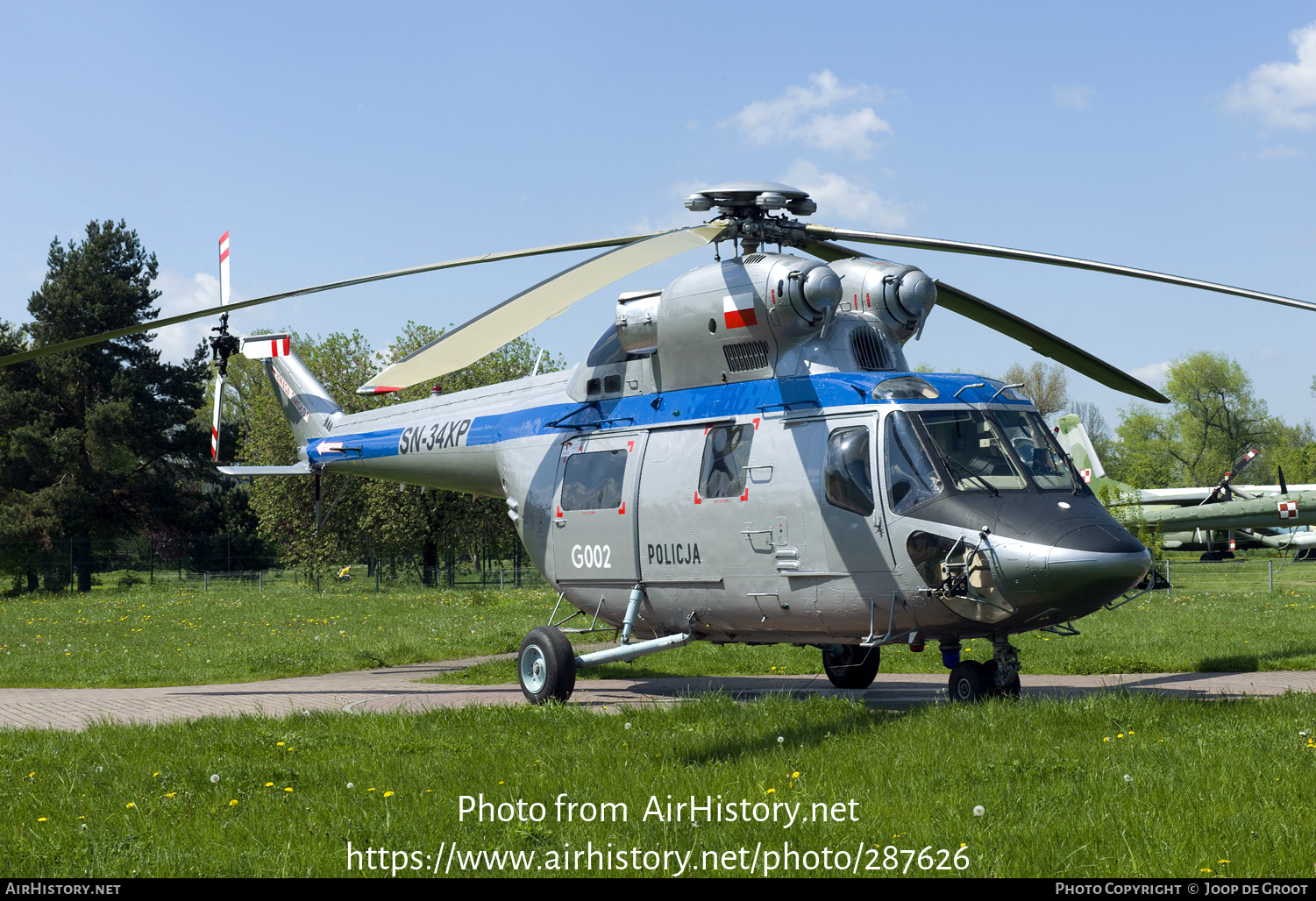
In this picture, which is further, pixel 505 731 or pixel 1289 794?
pixel 505 731

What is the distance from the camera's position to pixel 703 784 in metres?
6.54

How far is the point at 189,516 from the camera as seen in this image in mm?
48875

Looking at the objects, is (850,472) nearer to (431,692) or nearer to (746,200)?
(746,200)

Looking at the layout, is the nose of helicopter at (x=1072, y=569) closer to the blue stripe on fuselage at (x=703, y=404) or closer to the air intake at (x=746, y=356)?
the blue stripe on fuselage at (x=703, y=404)

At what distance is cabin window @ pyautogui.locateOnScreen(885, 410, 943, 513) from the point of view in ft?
29.7

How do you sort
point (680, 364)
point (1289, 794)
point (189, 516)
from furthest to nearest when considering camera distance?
→ point (189, 516) → point (680, 364) → point (1289, 794)

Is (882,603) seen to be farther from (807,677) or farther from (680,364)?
(807,677)

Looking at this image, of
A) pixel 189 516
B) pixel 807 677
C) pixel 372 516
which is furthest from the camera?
pixel 189 516

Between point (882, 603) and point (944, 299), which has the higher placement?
point (944, 299)

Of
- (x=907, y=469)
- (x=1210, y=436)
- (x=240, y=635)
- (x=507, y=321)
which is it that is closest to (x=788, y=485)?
(x=907, y=469)

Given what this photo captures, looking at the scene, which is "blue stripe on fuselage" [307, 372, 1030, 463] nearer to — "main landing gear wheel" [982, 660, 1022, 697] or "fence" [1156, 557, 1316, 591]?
"main landing gear wheel" [982, 660, 1022, 697]

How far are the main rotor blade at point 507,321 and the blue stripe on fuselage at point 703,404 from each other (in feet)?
6.68
